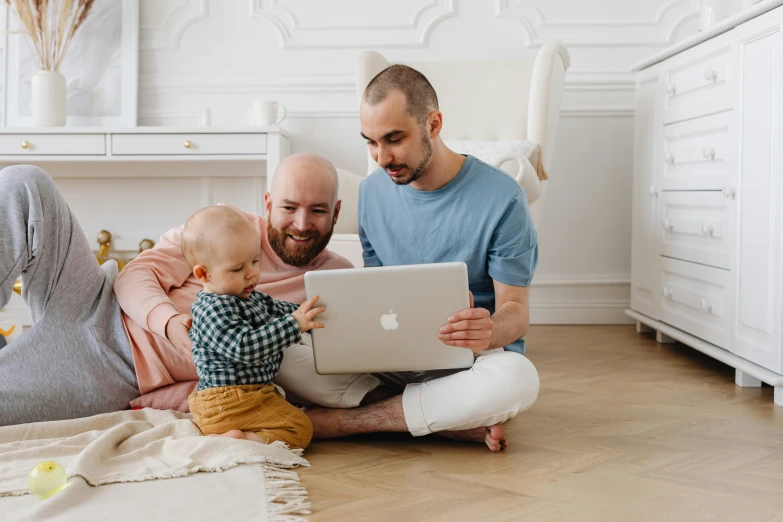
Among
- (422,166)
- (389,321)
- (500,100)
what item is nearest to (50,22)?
(500,100)

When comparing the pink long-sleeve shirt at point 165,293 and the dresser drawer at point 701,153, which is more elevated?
the dresser drawer at point 701,153

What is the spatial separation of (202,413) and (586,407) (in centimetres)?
101

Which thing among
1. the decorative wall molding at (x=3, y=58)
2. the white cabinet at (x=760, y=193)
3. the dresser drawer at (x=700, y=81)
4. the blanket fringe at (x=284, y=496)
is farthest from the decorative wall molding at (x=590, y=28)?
the blanket fringe at (x=284, y=496)

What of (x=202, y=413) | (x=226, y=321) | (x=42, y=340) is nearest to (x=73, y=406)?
(x=42, y=340)

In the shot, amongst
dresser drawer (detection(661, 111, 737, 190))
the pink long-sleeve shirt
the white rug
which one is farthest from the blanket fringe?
dresser drawer (detection(661, 111, 737, 190))

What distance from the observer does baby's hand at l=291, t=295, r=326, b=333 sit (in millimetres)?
1556

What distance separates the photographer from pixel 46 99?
A: 133 inches

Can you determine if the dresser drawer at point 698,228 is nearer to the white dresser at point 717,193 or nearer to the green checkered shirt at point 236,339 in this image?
the white dresser at point 717,193

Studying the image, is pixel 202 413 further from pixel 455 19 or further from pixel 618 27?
pixel 618 27

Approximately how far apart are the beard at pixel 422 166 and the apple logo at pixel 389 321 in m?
0.33

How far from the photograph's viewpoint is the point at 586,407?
2.11 meters

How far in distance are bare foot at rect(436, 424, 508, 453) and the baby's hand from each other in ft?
1.34

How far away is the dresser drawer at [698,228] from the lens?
2500 millimetres

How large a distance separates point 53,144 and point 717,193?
2.49 metres
